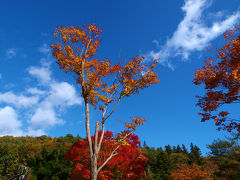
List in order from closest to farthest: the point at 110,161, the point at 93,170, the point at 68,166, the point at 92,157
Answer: the point at 93,170 → the point at 92,157 → the point at 110,161 → the point at 68,166

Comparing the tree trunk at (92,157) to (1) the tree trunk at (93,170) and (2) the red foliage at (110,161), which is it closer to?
(1) the tree trunk at (93,170)

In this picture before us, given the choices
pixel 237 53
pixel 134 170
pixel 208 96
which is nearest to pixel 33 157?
pixel 134 170

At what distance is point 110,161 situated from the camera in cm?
1091

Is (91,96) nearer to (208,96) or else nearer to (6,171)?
(208,96)

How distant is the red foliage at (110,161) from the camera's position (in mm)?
10711

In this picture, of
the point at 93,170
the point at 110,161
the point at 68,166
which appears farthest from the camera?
the point at 68,166

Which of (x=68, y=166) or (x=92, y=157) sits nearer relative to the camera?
(x=92, y=157)

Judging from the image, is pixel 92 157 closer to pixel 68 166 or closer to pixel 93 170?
pixel 93 170

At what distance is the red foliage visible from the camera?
10711 mm

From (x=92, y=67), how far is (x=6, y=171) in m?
12.6

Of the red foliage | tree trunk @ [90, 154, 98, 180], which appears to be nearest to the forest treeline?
the red foliage

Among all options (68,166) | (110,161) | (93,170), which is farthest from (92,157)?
(68,166)

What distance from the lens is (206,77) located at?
7906 millimetres

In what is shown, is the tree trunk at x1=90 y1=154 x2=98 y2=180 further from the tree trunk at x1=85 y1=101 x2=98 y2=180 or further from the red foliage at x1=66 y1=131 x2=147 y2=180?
the red foliage at x1=66 y1=131 x2=147 y2=180
